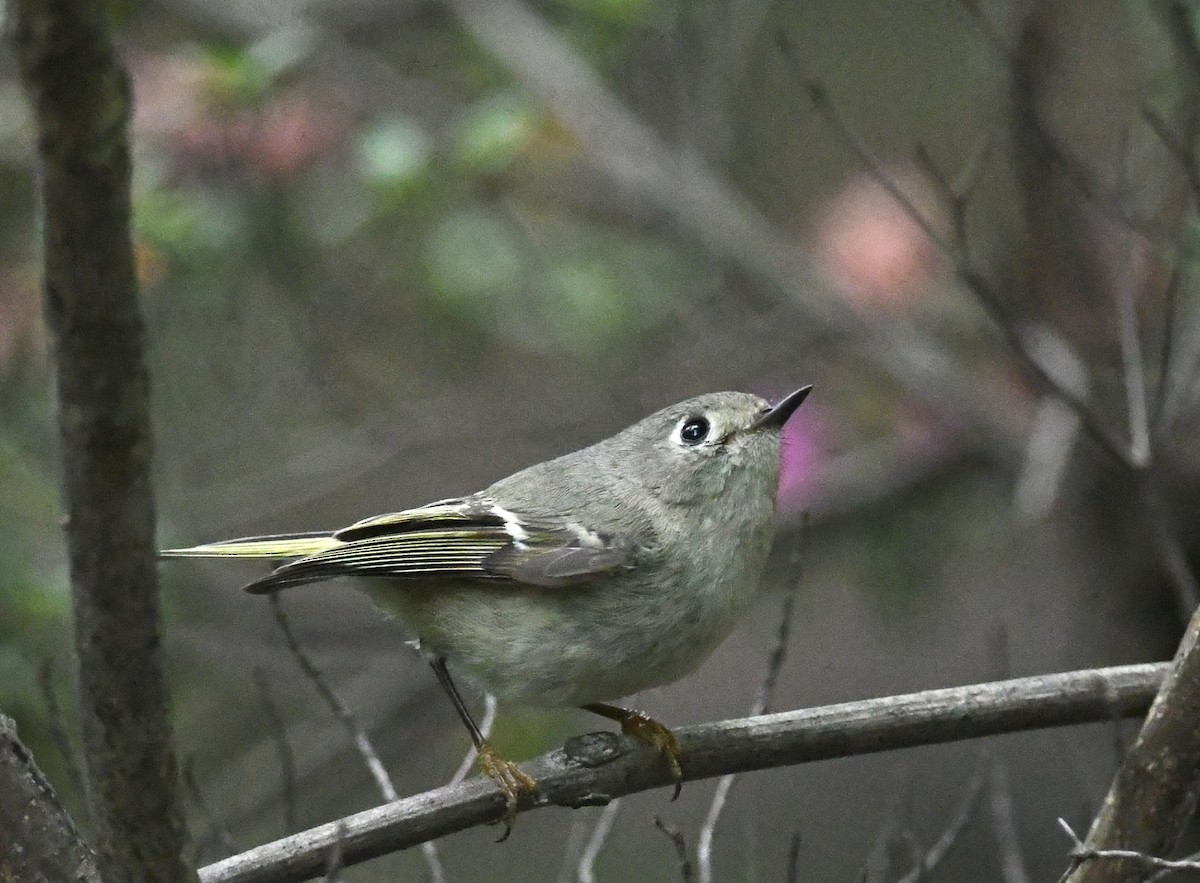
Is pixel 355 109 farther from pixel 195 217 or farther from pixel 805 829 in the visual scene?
pixel 805 829

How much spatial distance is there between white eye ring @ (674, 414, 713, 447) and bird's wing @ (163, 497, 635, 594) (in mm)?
275

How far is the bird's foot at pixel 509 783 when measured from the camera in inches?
82.4

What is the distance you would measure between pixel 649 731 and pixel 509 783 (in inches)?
12.8

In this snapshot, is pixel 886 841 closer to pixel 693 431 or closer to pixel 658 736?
pixel 658 736

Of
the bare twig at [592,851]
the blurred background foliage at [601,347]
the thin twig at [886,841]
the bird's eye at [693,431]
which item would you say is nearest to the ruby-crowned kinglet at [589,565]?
the bird's eye at [693,431]

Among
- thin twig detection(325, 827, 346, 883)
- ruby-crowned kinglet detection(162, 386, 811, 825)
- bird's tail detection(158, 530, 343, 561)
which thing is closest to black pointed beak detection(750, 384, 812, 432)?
ruby-crowned kinglet detection(162, 386, 811, 825)

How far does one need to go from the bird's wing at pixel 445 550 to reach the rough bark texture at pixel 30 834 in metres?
0.67

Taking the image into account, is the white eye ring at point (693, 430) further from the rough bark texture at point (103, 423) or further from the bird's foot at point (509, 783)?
the rough bark texture at point (103, 423)

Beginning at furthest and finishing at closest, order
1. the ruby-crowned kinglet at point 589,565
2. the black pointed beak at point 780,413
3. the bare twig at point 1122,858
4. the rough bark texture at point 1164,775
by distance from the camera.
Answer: the black pointed beak at point 780,413 → the ruby-crowned kinglet at point 589,565 → the rough bark texture at point 1164,775 → the bare twig at point 1122,858

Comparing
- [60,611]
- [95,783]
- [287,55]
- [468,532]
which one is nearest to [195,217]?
[287,55]

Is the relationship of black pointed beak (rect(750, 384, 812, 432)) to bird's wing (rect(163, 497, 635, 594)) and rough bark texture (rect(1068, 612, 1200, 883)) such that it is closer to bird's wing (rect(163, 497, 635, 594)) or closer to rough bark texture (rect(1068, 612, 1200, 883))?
bird's wing (rect(163, 497, 635, 594))

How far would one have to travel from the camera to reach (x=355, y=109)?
4566mm

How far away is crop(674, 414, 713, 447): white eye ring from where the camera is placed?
2.67 meters

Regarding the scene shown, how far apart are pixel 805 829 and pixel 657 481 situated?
2605 millimetres
